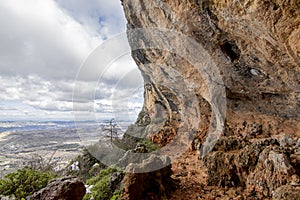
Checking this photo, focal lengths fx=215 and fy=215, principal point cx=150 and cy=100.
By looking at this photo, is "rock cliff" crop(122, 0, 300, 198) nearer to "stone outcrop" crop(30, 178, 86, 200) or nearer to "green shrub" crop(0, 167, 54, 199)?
"stone outcrop" crop(30, 178, 86, 200)

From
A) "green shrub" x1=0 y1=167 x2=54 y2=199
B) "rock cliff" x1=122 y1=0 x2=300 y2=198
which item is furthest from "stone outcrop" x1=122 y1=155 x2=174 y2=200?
"green shrub" x1=0 y1=167 x2=54 y2=199

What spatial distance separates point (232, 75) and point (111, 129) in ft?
26.1

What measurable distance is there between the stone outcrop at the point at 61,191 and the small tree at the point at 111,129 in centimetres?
871

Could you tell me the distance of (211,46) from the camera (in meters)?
8.01

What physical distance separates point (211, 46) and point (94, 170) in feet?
24.9

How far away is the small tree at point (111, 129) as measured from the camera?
13445 mm

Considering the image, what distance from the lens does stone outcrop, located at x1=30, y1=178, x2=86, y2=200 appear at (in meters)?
4.36

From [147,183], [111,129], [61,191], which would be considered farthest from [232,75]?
[111,129]

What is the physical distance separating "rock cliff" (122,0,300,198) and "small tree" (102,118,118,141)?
388 cm

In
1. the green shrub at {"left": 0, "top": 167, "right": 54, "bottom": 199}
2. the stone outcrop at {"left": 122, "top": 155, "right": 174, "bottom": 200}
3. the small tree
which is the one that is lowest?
the stone outcrop at {"left": 122, "top": 155, "right": 174, "bottom": 200}

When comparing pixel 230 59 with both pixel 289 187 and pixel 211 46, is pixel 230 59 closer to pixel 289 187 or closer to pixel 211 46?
pixel 211 46

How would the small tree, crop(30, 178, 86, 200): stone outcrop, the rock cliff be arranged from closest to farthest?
crop(30, 178, 86, 200): stone outcrop, the rock cliff, the small tree

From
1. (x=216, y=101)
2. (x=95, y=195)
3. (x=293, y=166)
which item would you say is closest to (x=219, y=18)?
(x=293, y=166)

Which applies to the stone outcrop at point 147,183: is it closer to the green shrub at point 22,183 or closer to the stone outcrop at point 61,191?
the stone outcrop at point 61,191
